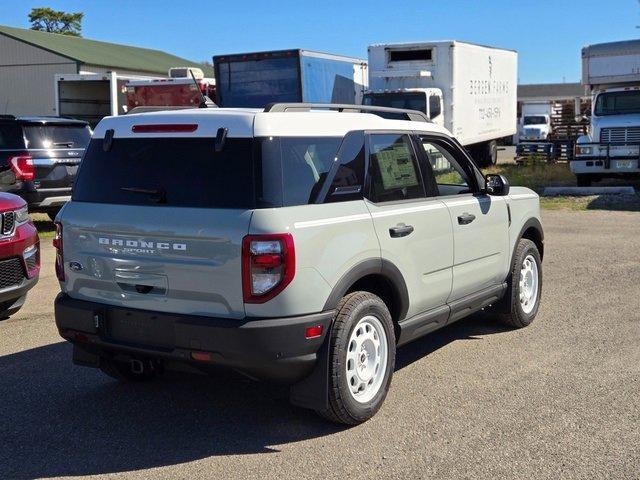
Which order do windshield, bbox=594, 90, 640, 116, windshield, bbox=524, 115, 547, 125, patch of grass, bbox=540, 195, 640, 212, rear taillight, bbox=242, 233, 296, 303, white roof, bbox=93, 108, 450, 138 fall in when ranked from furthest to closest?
windshield, bbox=524, 115, 547, 125 → windshield, bbox=594, 90, 640, 116 → patch of grass, bbox=540, 195, 640, 212 → white roof, bbox=93, 108, 450, 138 → rear taillight, bbox=242, 233, 296, 303

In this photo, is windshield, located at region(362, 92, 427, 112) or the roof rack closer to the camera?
the roof rack

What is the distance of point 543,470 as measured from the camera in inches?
160

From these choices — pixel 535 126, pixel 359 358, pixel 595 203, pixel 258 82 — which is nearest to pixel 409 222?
pixel 359 358

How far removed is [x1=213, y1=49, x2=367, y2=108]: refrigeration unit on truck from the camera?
17.9m

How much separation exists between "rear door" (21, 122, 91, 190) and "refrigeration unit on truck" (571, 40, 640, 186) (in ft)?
36.2

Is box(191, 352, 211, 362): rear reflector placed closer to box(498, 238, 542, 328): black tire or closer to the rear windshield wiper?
the rear windshield wiper

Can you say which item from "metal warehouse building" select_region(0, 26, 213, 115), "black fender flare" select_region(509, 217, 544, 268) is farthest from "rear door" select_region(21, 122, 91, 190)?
"metal warehouse building" select_region(0, 26, 213, 115)

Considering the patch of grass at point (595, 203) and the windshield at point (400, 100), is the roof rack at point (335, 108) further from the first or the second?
the windshield at point (400, 100)

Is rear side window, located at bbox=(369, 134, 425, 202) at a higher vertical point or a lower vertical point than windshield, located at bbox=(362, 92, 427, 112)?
lower

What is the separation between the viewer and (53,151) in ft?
42.9

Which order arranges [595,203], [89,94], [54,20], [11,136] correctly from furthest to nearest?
[54,20], [89,94], [595,203], [11,136]

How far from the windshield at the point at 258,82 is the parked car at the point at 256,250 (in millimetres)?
12891

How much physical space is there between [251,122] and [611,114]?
16.0 meters

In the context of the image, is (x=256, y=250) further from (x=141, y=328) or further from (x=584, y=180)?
(x=584, y=180)
